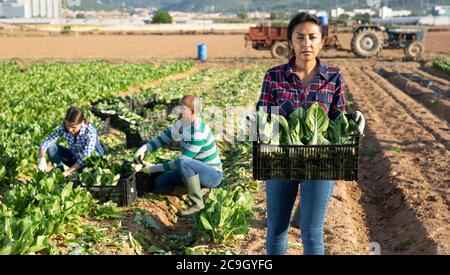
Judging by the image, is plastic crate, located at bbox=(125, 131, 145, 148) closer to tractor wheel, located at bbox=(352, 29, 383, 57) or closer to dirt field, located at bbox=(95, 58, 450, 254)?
dirt field, located at bbox=(95, 58, 450, 254)

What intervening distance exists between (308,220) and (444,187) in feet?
14.8

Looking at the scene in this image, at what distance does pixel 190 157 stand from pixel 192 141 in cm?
20

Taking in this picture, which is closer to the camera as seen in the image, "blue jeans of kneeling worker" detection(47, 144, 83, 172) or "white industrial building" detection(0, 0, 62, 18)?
"blue jeans of kneeling worker" detection(47, 144, 83, 172)

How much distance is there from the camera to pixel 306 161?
13.2 feet

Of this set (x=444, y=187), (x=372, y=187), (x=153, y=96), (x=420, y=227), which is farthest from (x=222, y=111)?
(x=420, y=227)

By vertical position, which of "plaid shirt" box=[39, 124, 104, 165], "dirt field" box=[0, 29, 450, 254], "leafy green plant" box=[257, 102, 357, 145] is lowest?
"dirt field" box=[0, 29, 450, 254]

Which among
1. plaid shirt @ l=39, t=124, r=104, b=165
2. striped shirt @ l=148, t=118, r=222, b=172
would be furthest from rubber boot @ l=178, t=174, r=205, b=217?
plaid shirt @ l=39, t=124, r=104, b=165

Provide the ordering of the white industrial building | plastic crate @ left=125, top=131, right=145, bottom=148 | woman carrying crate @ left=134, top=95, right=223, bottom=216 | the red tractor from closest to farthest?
woman carrying crate @ left=134, top=95, right=223, bottom=216 → plastic crate @ left=125, top=131, right=145, bottom=148 → the red tractor → the white industrial building

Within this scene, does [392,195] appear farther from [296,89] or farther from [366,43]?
[366,43]

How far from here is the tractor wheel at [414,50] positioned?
30.2m

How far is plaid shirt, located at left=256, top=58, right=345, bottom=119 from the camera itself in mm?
4051

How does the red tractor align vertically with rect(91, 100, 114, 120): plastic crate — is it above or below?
above

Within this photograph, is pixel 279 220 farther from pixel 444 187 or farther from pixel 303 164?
pixel 444 187

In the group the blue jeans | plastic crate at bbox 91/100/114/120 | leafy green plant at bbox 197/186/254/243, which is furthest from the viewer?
plastic crate at bbox 91/100/114/120
